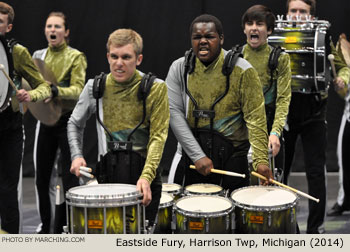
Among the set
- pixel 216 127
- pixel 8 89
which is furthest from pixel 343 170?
pixel 8 89

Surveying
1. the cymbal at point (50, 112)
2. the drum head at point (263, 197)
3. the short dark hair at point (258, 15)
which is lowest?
the drum head at point (263, 197)

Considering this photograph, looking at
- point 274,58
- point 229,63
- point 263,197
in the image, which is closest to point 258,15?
point 274,58

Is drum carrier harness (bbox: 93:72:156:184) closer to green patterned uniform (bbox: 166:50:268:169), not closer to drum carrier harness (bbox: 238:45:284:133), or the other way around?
green patterned uniform (bbox: 166:50:268:169)

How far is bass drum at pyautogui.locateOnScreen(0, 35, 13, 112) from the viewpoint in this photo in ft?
12.6

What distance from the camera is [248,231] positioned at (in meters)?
3.18

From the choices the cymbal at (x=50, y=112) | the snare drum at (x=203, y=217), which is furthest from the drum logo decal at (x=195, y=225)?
the cymbal at (x=50, y=112)

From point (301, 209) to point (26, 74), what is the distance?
2.90m

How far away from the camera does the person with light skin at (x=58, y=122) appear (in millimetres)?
4707

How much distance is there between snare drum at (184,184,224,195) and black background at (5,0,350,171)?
10.7 ft

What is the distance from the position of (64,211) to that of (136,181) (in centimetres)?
39

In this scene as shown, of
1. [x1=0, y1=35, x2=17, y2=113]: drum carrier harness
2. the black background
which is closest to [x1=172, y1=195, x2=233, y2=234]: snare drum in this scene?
[x1=0, y1=35, x2=17, y2=113]: drum carrier harness

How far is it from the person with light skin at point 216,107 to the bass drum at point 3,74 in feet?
3.54

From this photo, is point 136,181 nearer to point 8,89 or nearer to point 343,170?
point 8,89

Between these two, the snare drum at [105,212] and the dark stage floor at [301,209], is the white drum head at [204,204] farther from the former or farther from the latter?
the dark stage floor at [301,209]
